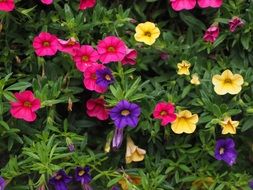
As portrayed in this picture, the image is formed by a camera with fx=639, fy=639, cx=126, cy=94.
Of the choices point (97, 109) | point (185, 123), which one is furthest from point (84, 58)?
point (185, 123)

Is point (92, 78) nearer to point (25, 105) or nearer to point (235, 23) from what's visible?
point (25, 105)

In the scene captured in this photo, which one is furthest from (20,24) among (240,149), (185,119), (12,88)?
(240,149)

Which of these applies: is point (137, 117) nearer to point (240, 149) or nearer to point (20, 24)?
point (240, 149)

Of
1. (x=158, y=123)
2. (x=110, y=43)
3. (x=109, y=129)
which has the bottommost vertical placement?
(x=109, y=129)

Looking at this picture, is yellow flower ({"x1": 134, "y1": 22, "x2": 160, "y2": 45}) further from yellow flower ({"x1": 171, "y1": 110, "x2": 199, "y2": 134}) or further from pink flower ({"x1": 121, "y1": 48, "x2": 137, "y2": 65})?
yellow flower ({"x1": 171, "y1": 110, "x2": 199, "y2": 134})

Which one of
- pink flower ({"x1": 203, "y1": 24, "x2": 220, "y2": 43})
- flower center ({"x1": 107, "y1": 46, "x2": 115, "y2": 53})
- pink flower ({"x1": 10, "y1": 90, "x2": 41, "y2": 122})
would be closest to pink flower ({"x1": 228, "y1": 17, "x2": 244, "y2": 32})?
pink flower ({"x1": 203, "y1": 24, "x2": 220, "y2": 43})
